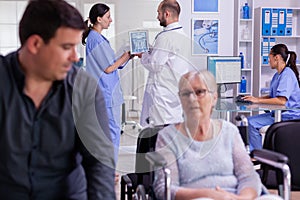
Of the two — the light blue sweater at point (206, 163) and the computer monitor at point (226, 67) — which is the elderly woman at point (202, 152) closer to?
the light blue sweater at point (206, 163)

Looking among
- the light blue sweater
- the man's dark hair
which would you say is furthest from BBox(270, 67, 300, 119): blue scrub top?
the man's dark hair

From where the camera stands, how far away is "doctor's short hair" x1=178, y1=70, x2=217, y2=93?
1816 millimetres

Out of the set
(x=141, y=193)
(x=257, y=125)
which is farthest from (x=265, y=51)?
(x=141, y=193)

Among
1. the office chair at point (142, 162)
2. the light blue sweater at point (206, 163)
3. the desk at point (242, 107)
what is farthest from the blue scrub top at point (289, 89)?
the light blue sweater at point (206, 163)

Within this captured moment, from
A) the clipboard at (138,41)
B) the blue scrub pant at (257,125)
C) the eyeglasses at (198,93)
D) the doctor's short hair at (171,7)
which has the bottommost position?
the blue scrub pant at (257,125)

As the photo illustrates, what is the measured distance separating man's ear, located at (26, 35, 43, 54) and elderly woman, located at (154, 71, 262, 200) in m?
0.68

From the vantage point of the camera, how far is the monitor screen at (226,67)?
13.6 ft

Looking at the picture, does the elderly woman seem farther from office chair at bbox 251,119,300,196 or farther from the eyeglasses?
office chair at bbox 251,119,300,196

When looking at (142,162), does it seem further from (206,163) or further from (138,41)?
Result: (138,41)

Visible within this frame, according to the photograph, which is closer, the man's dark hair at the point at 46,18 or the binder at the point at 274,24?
the man's dark hair at the point at 46,18

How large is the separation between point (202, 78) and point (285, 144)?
2.40ft

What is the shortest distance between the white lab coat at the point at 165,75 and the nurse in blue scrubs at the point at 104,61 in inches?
8.6

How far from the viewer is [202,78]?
71.8 inches

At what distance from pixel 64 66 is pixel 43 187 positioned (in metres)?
0.41
